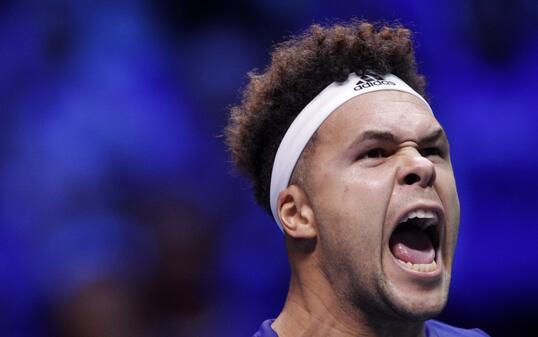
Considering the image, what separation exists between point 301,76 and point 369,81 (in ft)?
0.67

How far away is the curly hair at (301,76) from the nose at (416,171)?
29cm

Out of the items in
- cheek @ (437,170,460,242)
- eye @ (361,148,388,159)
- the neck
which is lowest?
the neck

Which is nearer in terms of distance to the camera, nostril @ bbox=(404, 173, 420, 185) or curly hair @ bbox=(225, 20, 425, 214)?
nostril @ bbox=(404, 173, 420, 185)

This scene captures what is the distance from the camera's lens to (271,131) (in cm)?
261

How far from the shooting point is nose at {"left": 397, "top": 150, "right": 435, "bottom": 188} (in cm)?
223

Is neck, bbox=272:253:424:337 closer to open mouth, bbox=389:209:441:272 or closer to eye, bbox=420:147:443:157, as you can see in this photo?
open mouth, bbox=389:209:441:272

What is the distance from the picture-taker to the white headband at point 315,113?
242 centimetres

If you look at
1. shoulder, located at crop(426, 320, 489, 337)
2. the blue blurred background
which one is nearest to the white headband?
shoulder, located at crop(426, 320, 489, 337)

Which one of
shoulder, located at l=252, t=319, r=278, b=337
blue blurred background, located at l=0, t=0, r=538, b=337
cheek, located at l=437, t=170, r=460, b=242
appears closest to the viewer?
cheek, located at l=437, t=170, r=460, b=242

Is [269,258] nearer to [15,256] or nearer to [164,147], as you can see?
[164,147]

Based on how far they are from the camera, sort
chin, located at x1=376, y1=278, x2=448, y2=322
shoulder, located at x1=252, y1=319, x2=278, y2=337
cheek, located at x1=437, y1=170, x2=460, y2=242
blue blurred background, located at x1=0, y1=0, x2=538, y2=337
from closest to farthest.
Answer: chin, located at x1=376, y1=278, x2=448, y2=322 < cheek, located at x1=437, y1=170, x2=460, y2=242 < shoulder, located at x1=252, y1=319, x2=278, y2=337 < blue blurred background, located at x1=0, y1=0, x2=538, y2=337

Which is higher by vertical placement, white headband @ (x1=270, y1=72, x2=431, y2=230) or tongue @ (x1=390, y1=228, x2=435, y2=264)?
white headband @ (x1=270, y1=72, x2=431, y2=230)

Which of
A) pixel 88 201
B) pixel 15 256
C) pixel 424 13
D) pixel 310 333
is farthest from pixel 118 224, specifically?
pixel 424 13

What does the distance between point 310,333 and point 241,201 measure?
1.21m
